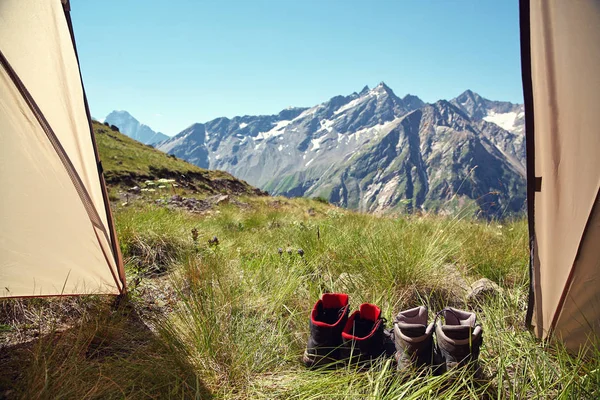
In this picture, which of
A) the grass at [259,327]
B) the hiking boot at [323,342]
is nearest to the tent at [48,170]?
the grass at [259,327]

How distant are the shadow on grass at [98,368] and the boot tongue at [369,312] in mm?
953

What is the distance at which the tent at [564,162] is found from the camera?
4.79 ft

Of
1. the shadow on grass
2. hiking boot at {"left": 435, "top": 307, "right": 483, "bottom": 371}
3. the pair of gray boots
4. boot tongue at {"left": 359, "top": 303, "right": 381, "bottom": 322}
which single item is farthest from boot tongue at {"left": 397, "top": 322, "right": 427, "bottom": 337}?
the shadow on grass

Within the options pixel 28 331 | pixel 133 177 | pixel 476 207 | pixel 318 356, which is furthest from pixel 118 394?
pixel 133 177

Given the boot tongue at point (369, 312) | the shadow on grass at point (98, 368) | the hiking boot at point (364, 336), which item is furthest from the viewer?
the boot tongue at point (369, 312)

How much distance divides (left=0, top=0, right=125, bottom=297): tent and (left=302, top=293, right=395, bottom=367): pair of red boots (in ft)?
5.24

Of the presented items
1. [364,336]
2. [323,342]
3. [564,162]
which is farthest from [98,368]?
[564,162]

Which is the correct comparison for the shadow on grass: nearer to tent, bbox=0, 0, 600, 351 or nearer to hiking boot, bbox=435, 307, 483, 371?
tent, bbox=0, 0, 600, 351

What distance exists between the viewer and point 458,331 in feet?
5.26

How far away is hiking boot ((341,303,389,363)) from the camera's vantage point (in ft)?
5.75

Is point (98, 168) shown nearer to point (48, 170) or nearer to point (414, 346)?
point (48, 170)

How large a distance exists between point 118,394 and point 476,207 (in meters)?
4.27

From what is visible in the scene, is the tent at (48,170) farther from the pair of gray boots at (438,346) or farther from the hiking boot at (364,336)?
the pair of gray boots at (438,346)

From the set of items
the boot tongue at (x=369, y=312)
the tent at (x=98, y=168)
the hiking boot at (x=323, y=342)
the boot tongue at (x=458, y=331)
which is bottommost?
the hiking boot at (x=323, y=342)
